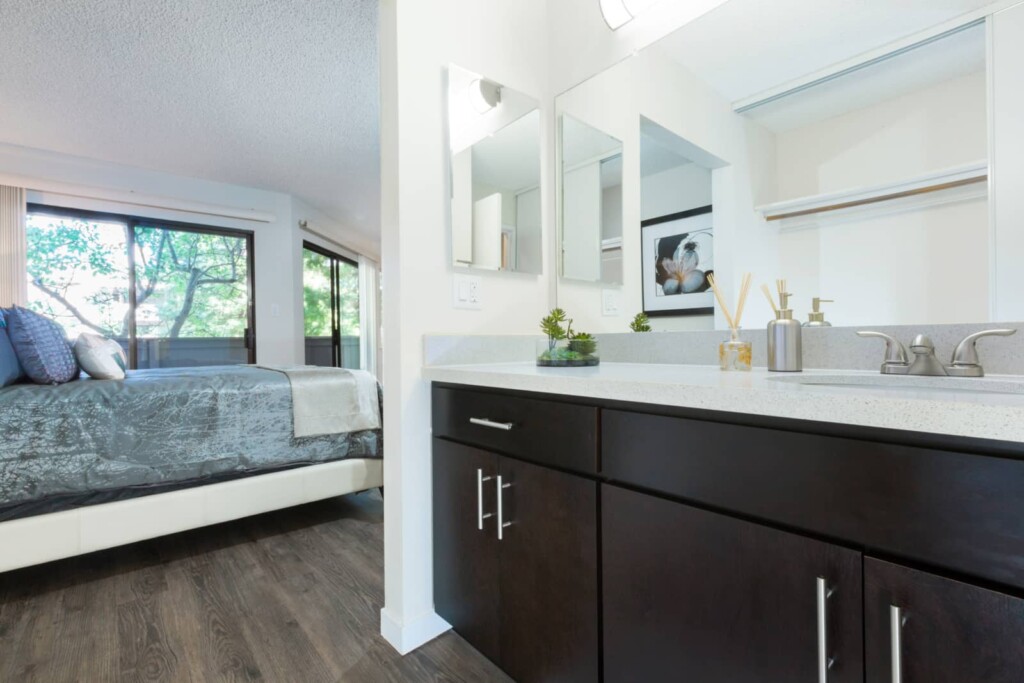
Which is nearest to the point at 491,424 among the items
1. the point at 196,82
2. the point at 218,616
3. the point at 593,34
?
the point at 218,616

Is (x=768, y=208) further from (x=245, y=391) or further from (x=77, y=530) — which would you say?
(x=77, y=530)

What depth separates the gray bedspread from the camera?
174 cm

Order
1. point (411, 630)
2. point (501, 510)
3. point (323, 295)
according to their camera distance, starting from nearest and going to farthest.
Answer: point (501, 510) < point (411, 630) < point (323, 295)

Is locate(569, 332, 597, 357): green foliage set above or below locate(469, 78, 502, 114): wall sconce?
below

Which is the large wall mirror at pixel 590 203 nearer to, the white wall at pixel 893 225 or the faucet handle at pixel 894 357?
the white wall at pixel 893 225

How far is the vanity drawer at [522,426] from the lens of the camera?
1.02 metres

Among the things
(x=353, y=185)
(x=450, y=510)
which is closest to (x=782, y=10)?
(x=450, y=510)

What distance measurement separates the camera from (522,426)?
3.82ft

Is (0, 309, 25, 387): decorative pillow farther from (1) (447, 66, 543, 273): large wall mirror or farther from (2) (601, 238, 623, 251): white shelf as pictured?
(2) (601, 238, 623, 251): white shelf

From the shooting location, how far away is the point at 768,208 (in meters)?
1.28

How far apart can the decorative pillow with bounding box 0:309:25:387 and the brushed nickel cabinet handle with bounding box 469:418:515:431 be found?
1.88m

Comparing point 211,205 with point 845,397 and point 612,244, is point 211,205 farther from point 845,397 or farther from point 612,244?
point 845,397

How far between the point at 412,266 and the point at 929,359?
128cm

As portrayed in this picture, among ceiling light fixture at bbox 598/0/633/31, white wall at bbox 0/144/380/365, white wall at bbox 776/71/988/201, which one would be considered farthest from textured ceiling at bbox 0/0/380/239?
white wall at bbox 776/71/988/201
